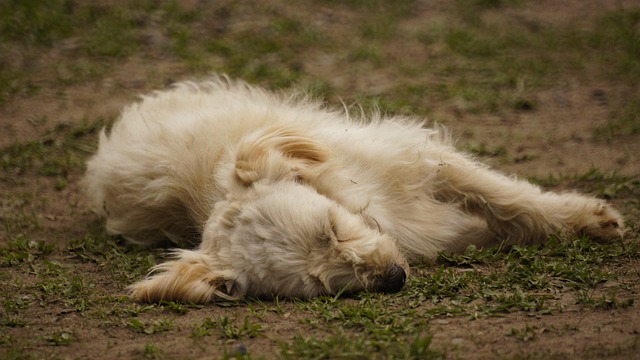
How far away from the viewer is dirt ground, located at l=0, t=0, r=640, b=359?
166 inches

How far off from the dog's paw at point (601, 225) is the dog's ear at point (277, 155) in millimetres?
1710

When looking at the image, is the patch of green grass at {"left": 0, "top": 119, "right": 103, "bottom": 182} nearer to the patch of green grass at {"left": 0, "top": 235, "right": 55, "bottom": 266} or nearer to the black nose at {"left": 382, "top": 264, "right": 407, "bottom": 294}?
the patch of green grass at {"left": 0, "top": 235, "right": 55, "bottom": 266}

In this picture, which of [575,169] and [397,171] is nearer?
[397,171]

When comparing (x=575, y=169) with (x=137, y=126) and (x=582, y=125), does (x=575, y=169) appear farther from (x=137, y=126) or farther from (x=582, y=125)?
(x=137, y=126)

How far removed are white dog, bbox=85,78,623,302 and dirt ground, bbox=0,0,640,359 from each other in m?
0.27

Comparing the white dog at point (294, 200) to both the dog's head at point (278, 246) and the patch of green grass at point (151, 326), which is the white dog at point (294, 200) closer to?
the dog's head at point (278, 246)

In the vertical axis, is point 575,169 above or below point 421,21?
below

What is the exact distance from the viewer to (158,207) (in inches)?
239

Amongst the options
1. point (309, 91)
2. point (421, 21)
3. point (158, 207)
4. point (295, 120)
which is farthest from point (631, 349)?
point (421, 21)

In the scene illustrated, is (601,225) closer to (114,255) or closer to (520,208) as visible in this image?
(520,208)

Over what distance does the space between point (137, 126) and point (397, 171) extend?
201cm

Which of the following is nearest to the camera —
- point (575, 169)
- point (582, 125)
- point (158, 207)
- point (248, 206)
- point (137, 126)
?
point (248, 206)

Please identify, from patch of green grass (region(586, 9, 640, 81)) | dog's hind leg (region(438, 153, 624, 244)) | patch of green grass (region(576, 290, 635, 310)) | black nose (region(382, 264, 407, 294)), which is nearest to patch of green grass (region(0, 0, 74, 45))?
patch of green grass (region(586, 9, 640, 81))

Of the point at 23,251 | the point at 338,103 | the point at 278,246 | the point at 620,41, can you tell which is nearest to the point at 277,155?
the point at 278,246
